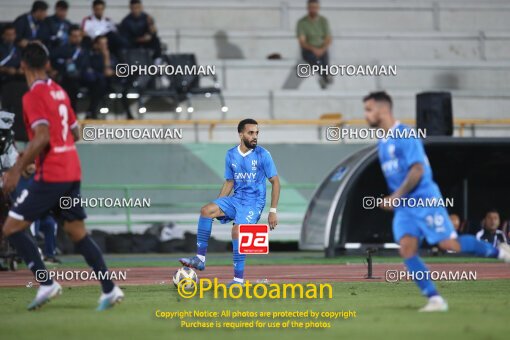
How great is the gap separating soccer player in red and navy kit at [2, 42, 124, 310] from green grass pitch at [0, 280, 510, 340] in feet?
1.58

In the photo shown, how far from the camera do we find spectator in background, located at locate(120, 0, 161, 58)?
1053 inches

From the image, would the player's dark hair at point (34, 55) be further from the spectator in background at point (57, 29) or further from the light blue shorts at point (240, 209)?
the spectator in background at point (57, 29)

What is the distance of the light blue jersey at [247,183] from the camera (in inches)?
574

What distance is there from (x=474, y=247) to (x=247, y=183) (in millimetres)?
4464

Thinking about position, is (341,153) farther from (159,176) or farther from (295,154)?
(159,176)

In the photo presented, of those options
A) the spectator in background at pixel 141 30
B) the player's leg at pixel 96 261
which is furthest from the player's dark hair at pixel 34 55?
the spectator in background at pixel 141 30

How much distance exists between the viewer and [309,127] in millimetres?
28047

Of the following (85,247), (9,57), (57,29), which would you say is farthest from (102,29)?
(85,247)

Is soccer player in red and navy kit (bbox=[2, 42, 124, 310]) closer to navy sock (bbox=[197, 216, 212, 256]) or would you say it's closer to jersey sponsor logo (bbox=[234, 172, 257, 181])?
navy sock (bbox=[197, 216, 212, 256])

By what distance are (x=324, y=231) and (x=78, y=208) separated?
11.7 meters

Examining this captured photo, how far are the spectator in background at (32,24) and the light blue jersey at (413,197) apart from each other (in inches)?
645

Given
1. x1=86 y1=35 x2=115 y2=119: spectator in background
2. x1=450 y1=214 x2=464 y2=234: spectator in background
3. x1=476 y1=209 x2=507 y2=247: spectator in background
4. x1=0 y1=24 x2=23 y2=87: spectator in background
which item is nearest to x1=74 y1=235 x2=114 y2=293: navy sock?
x1=476 y1=209 x2=507 y2=247: spectator in background

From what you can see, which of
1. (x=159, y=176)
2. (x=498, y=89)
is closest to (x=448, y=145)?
(x=159, y=176)

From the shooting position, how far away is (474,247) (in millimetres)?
10828
